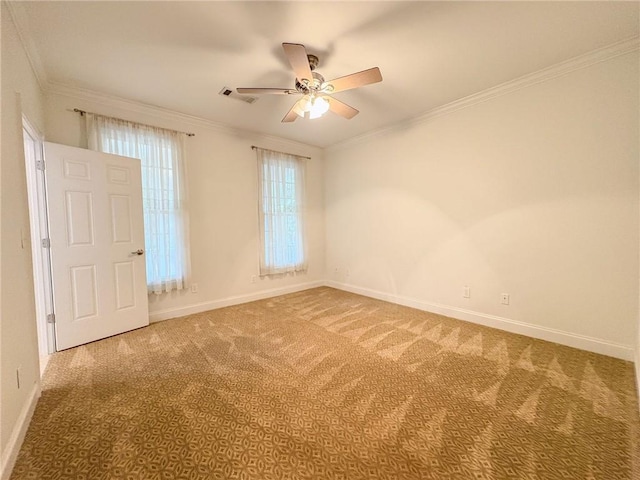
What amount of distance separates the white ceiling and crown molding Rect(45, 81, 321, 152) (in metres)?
0.10

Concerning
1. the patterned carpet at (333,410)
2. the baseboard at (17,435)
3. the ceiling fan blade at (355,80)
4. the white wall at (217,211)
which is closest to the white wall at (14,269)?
the baseboard at (17,435)

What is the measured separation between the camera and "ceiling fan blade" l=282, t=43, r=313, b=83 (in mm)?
1748

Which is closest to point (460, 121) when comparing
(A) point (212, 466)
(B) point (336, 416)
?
(B) point (336, 416)

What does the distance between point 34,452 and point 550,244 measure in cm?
426

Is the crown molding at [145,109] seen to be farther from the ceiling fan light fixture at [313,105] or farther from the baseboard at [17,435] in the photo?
the baseboard at [17,435]

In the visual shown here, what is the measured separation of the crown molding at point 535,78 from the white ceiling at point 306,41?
0.08m

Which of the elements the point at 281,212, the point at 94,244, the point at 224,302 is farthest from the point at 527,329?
the point at 94,244

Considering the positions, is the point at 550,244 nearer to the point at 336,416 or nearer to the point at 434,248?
the point at 434,248

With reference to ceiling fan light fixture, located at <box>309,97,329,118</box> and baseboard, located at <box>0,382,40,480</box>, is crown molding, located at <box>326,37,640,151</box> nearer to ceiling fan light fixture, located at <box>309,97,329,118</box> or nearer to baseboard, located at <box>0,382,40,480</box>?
ceiling fan light fixture, located at <box>309,97,329,118</box>

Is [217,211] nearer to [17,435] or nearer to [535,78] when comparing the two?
[17,435]

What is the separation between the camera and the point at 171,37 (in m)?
2.05

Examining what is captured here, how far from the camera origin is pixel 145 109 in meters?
3.21

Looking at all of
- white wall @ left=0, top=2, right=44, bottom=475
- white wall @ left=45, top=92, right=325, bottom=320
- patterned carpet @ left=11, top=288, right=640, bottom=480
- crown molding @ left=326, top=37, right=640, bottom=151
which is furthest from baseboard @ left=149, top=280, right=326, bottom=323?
crown molding @ left=326, top=37, right=640, bottom=151

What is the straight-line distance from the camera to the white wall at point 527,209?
230 cm
